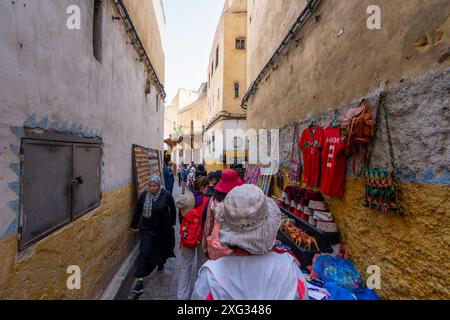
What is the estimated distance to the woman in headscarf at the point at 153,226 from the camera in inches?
147

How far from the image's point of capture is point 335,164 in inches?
115

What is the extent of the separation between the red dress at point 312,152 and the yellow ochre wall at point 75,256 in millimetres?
3124

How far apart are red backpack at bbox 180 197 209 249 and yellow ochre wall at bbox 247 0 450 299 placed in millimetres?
1885

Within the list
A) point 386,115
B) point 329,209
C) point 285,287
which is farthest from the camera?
point 329,209

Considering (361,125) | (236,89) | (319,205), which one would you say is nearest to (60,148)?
(361,125)

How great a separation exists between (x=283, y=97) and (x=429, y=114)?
12.4 ft

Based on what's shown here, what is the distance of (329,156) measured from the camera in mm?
3055

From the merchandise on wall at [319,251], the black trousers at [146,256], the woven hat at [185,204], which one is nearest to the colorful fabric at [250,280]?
the merchandise on wall at [319,251]

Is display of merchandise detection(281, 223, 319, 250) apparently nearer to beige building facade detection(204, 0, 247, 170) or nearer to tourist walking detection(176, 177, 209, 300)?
tourist walking detection(176, 177, 209, 300)

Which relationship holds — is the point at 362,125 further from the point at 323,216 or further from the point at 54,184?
the point at 54,184

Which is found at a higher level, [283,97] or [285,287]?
[283,97]

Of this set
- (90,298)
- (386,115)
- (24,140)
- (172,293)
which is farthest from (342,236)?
(24,140)

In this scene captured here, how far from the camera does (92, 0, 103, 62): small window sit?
126 inches

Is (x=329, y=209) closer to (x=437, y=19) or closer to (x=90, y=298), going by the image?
(x=437, y=19)
